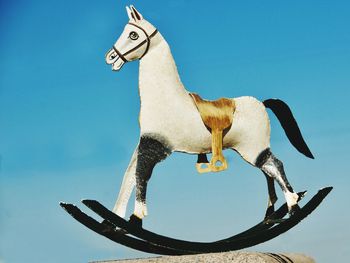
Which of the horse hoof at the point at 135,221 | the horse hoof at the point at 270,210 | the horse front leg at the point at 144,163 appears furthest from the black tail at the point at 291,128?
the horse hoof at the point at 135,221

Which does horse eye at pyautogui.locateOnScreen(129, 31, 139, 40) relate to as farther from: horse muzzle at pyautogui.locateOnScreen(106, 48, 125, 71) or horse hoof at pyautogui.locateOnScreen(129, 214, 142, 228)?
horse hoof at pyautogui.locateOnScreen(129, 214, 142, 228)

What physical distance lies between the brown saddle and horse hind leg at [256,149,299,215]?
1.34 ft

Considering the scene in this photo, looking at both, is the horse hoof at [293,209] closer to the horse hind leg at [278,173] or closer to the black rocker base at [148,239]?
the horse hind leg at [278,173]

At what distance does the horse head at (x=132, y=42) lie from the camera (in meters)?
5.46

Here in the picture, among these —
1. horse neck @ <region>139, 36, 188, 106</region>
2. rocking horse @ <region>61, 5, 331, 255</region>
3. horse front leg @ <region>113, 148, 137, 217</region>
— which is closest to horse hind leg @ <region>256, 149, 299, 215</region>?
rocking horse @ <region>61, 5, 331, 255</region>

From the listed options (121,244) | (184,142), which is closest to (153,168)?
(184,142)

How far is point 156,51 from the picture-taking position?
5.50 metres

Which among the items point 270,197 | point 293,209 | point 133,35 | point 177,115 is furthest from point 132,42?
point 293,209

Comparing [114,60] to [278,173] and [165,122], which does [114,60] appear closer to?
[165,122]

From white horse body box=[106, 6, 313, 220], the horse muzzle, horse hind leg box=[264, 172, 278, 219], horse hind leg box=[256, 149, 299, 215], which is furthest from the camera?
horse hind leg box=[264, 172, 278, 219]

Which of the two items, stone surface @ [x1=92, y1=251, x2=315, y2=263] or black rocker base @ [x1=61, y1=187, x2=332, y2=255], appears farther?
black rocker base @ [x1=61, y1=187, x2=332, y2=255]

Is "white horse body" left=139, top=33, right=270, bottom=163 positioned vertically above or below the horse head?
below

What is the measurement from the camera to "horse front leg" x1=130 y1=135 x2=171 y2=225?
5.18m

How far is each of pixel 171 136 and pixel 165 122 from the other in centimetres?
13
